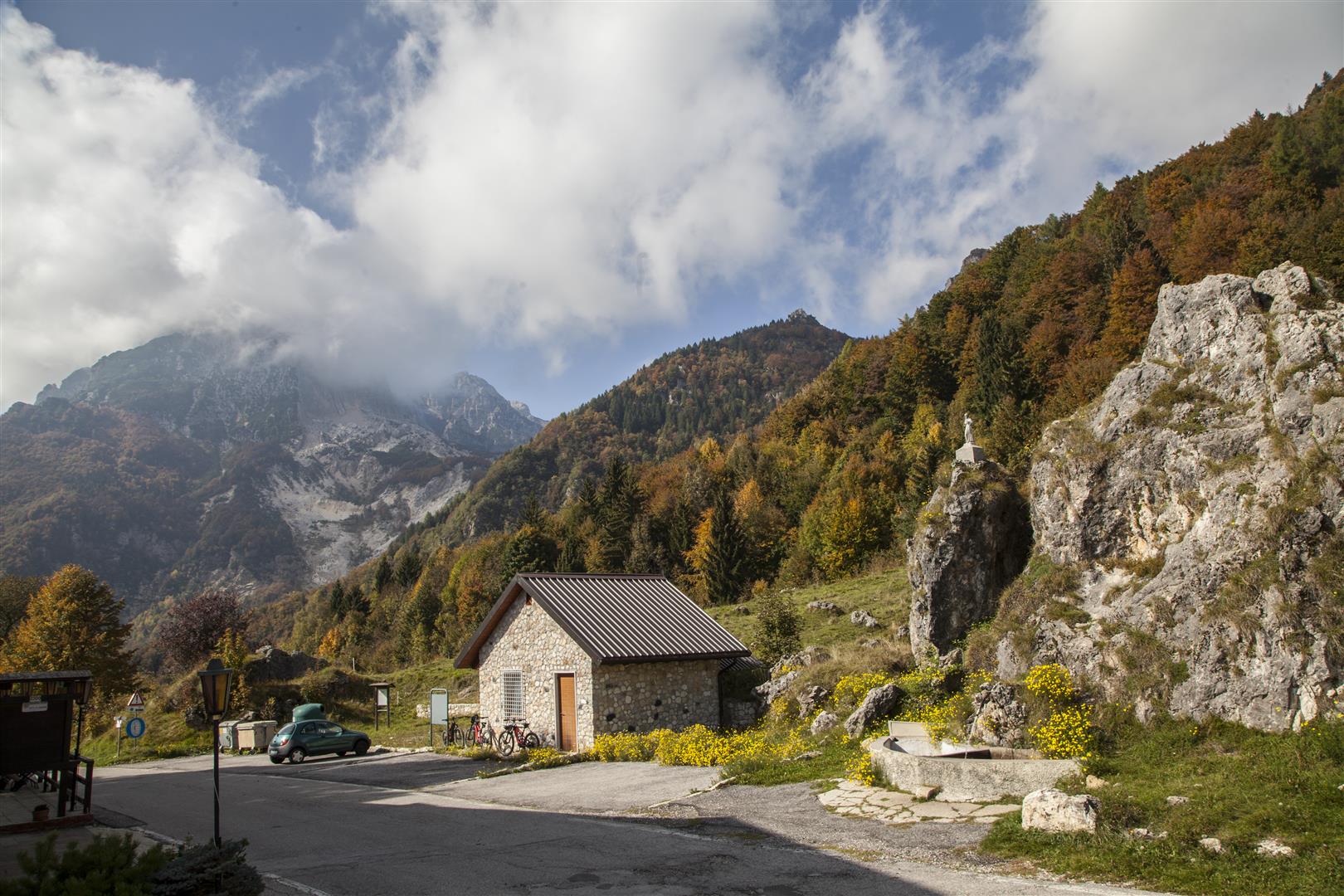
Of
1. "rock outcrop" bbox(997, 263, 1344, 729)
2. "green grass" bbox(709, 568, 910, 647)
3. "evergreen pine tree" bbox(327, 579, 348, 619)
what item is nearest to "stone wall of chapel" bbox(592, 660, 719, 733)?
"green grass" bbox(709, 568, 910, 647)

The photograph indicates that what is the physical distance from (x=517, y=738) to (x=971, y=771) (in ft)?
50.8

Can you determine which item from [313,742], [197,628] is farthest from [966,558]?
[197,628]

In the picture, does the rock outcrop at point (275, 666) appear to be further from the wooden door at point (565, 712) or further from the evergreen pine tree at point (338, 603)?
the evergreen pine tree at point (338, 603)

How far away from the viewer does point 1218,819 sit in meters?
9.05

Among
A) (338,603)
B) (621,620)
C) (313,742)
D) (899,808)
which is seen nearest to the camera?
(899,808)

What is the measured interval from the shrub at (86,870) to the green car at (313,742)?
783 inches

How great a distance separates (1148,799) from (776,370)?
445ft

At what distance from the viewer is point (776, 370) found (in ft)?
472

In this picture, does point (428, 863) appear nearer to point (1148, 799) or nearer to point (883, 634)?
point (1148, 799)

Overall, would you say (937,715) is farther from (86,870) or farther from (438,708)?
(438,708)

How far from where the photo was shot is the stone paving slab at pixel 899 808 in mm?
10969

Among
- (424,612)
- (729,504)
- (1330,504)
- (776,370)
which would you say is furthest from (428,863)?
(776,370)

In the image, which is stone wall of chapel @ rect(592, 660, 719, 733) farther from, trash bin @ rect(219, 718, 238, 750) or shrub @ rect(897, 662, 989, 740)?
trash bin @ rect(219, 718, 238, 750)

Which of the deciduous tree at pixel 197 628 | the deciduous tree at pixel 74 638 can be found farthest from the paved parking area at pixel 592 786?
the deciduous tree at pixel 197 628
